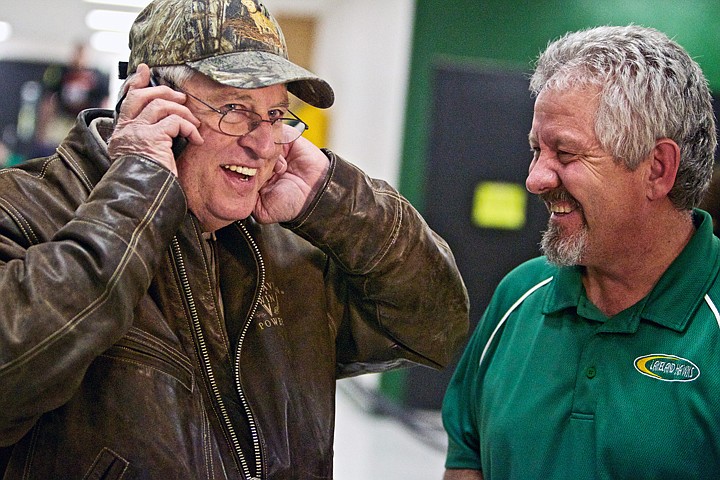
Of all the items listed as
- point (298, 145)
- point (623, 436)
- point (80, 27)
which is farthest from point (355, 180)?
point (80, 27)

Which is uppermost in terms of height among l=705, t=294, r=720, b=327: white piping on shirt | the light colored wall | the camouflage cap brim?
the camouflage cap brim

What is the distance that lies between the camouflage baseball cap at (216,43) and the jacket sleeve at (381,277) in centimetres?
28

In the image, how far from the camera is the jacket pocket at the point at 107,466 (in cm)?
153

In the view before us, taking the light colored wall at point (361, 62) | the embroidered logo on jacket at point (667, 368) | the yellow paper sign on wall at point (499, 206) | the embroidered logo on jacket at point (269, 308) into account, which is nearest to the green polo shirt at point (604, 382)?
the embroidered logo on jacket at point (667, 368)

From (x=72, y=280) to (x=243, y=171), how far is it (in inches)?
17.5

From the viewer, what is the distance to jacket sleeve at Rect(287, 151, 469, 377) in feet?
6.19

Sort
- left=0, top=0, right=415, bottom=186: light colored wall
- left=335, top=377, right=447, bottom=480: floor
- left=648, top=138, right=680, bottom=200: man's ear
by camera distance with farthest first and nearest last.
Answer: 1. left=0, top=0, right=415, bottom=186: light colored wall
2. left=335, top=377, right=447, bottom=480: floor
3. left=648, top=138, right=680, bottom=200: man's ear

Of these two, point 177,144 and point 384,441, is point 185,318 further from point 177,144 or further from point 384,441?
point 384,441

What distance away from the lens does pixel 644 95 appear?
73.6 inches

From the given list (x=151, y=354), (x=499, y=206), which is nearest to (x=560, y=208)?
(x=151, y=354)

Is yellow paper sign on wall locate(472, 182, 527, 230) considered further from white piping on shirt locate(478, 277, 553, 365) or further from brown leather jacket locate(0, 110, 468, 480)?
brown leather jacket locate(0, 110, 468, 480)

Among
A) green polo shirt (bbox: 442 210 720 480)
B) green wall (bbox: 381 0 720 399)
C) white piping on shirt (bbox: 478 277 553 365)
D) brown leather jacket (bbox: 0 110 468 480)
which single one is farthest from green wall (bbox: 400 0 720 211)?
brown leather jacket (bbox: 0 110 468 480)

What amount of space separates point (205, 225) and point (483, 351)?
0.78m

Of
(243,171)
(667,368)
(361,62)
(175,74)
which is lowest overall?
(361,62)
